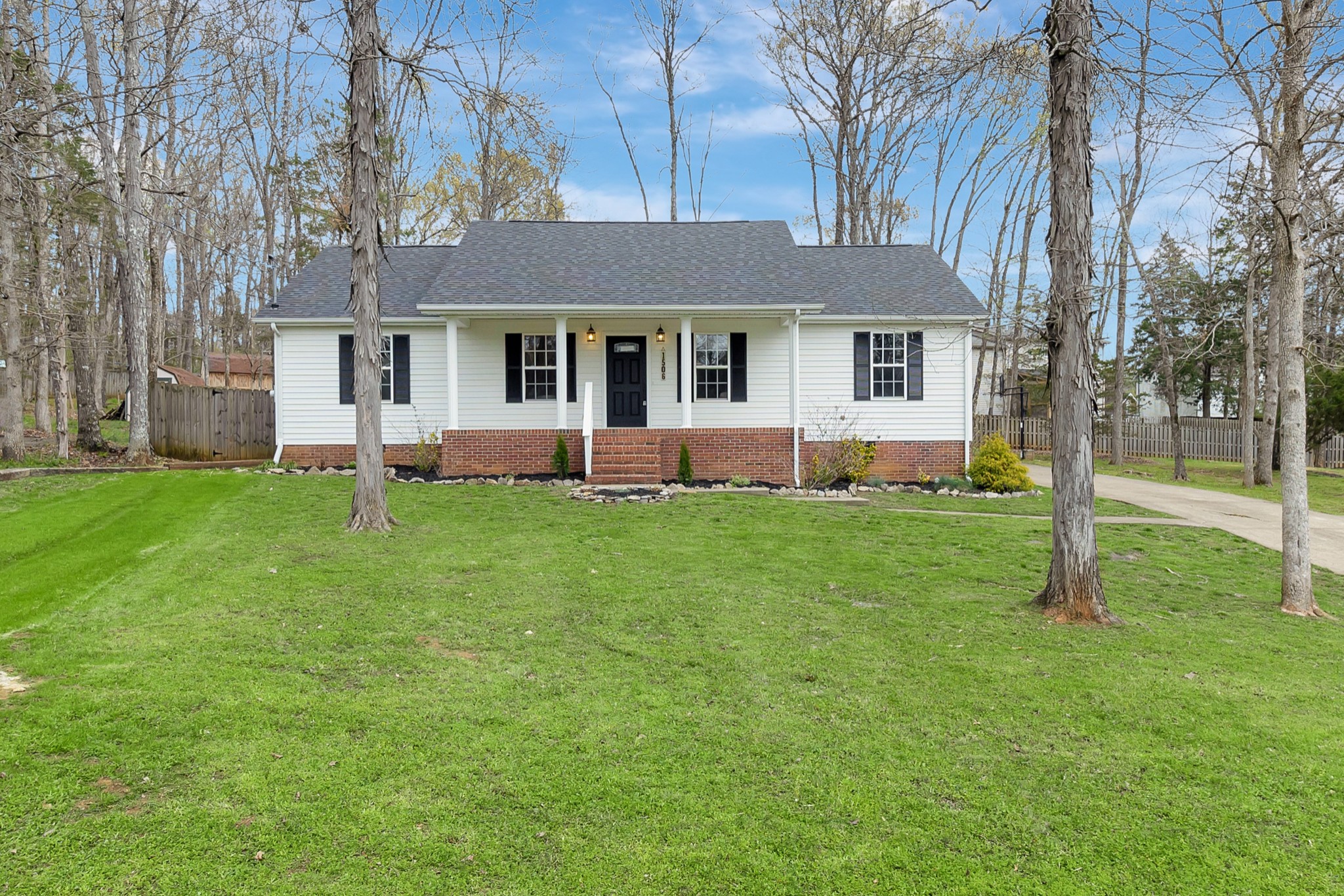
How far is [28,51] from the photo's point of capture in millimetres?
14938

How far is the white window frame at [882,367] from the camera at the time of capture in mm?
16078

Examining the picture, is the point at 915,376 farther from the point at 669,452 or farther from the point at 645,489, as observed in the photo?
the point at 645,489

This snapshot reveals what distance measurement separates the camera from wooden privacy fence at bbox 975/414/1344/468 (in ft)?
79.2

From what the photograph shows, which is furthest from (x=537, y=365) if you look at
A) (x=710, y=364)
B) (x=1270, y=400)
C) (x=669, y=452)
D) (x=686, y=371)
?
(x=1270, y=400)

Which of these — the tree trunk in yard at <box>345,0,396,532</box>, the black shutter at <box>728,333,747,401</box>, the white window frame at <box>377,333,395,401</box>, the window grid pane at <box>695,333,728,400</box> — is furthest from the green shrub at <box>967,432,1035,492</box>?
the white window frame at <box>377,333,395,401</box>

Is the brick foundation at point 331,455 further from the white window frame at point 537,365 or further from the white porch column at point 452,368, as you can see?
the white window frame at point 537,365

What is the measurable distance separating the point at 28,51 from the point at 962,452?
69.2ft

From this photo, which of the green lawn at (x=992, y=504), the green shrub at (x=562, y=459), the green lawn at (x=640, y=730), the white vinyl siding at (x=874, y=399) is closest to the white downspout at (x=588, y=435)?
the green shrub at (x=562, y=459)

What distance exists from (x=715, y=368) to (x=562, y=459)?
13.4 ft

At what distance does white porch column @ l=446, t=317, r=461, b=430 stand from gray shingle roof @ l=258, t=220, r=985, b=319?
20.6 inches

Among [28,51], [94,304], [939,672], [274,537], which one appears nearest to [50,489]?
[274,537]

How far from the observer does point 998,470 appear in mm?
14836

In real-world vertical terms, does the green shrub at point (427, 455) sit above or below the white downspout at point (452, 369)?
below

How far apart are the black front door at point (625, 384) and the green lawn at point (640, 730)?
8626 millimetres
